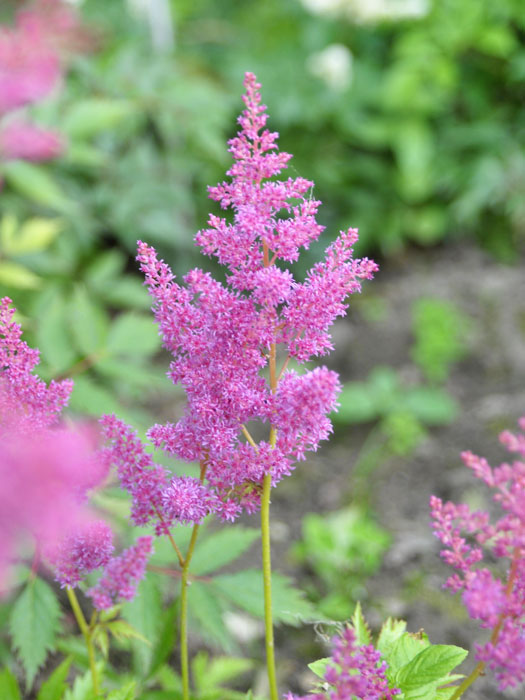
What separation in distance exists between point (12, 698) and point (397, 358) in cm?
270

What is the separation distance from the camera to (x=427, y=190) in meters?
4.32

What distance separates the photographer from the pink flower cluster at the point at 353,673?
0.85m

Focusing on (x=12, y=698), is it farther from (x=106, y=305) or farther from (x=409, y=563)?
(x=106, y=305)

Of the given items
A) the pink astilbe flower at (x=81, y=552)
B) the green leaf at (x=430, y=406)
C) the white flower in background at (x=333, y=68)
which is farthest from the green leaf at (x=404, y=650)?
the white flower in background at (x=333, y=68)

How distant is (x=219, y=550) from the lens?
147 cm

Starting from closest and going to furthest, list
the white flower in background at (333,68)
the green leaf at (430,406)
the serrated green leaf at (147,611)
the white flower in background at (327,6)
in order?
the serrated green leaf at (147,611) → the green leaf at (430,406) → the white flower in background at (333,68) → the white flower in background at (327,6)

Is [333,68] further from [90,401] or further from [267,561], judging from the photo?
[267,561]

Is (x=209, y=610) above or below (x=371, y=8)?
below

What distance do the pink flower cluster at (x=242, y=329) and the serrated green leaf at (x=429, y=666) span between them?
1.09ft

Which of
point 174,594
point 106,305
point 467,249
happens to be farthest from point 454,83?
point 174,594

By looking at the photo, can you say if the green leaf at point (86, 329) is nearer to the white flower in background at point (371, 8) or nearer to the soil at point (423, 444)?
the soil at point (423, 444)

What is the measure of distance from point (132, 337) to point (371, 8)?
305cm

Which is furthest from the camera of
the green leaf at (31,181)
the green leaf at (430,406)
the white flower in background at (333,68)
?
the white flower in background at (333,68)

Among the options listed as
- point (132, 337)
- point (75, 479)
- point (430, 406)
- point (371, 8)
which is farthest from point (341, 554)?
point (371, 8)
